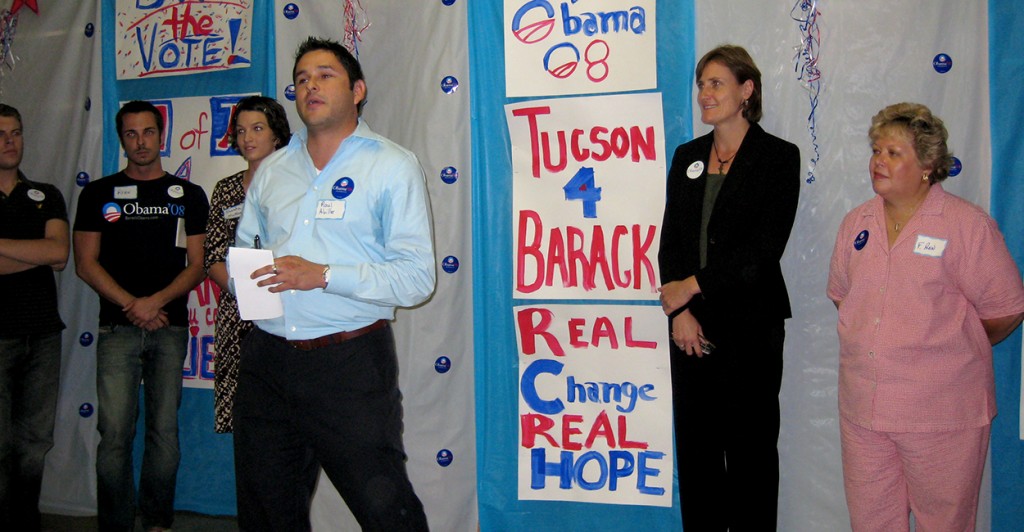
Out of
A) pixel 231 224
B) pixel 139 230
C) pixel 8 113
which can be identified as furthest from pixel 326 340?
pixel 8 113

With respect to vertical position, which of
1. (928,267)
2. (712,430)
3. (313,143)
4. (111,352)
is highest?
(313,143)

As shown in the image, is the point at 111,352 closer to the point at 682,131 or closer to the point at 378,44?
the point at 378,44

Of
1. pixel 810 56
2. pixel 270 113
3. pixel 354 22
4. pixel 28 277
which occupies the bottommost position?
pixel 28 277

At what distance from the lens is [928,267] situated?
7.61ft

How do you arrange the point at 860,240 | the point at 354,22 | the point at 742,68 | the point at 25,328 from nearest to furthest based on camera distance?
1. the point at 860,240
2. the point at 742,68
3. the point at 25,328
4. the point at 354,22

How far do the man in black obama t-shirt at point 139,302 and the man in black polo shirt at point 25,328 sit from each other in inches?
5.7

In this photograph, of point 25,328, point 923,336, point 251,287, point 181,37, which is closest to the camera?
point 251,287

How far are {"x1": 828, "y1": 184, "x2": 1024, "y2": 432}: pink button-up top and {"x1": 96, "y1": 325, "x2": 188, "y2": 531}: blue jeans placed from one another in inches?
105

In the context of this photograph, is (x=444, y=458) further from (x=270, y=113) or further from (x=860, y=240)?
(x=860, y=240)

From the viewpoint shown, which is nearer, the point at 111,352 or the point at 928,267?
the point at 928,267

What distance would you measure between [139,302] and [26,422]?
718 mm

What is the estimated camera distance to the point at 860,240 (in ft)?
8.28

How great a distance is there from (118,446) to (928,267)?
307 cm

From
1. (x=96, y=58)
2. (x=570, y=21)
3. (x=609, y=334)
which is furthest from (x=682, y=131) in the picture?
(x=96, y=58)
